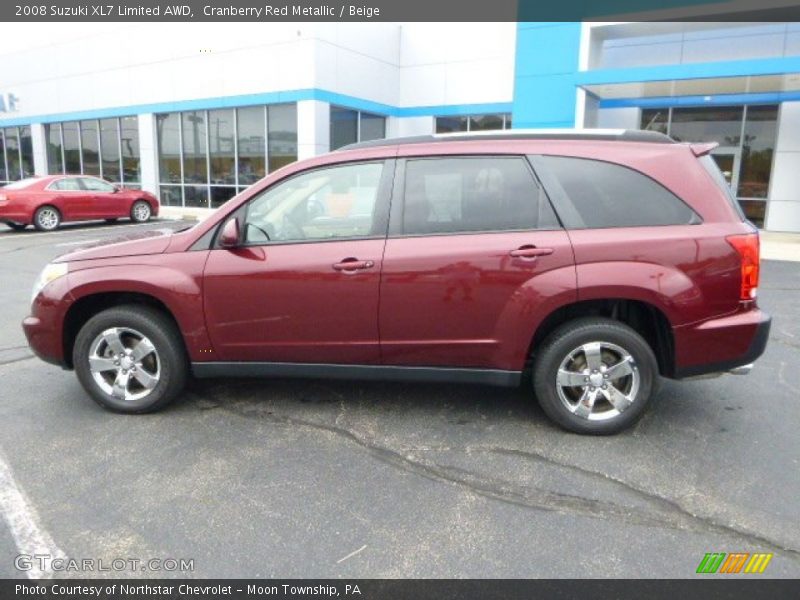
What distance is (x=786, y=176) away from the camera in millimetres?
14984

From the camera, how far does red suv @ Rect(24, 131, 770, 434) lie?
3.44 m

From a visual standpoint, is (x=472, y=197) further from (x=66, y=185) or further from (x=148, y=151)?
(x=148, y=151)

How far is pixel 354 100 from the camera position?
58.8 ft

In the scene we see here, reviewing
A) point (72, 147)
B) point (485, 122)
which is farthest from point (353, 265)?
point (72, 147)

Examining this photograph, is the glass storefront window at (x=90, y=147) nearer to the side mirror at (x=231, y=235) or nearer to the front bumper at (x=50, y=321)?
the front bumper at (x=50, y=321)

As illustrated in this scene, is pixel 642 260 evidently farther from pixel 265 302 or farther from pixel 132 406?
pixel 132 406

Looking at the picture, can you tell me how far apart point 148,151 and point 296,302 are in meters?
19.7

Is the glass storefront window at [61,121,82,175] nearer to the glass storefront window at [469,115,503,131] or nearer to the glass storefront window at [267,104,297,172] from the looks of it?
the glass storefront window at [267,104,297,172]

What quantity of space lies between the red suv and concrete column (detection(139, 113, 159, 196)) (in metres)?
18.5

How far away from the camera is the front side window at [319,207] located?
3752 millimetres

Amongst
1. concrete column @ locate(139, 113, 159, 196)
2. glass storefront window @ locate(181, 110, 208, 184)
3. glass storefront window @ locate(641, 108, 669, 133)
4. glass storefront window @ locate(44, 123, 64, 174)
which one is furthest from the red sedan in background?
glass storefront window @ locate(641, 108, 669, 133)

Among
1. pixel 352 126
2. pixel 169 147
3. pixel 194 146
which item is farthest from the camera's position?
pixel 169 147

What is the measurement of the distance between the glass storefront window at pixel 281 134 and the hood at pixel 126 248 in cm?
1349

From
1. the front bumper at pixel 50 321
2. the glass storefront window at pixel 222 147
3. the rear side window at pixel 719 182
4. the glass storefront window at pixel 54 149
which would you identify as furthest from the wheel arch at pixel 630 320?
the glass storefront window at pixel 54 149
